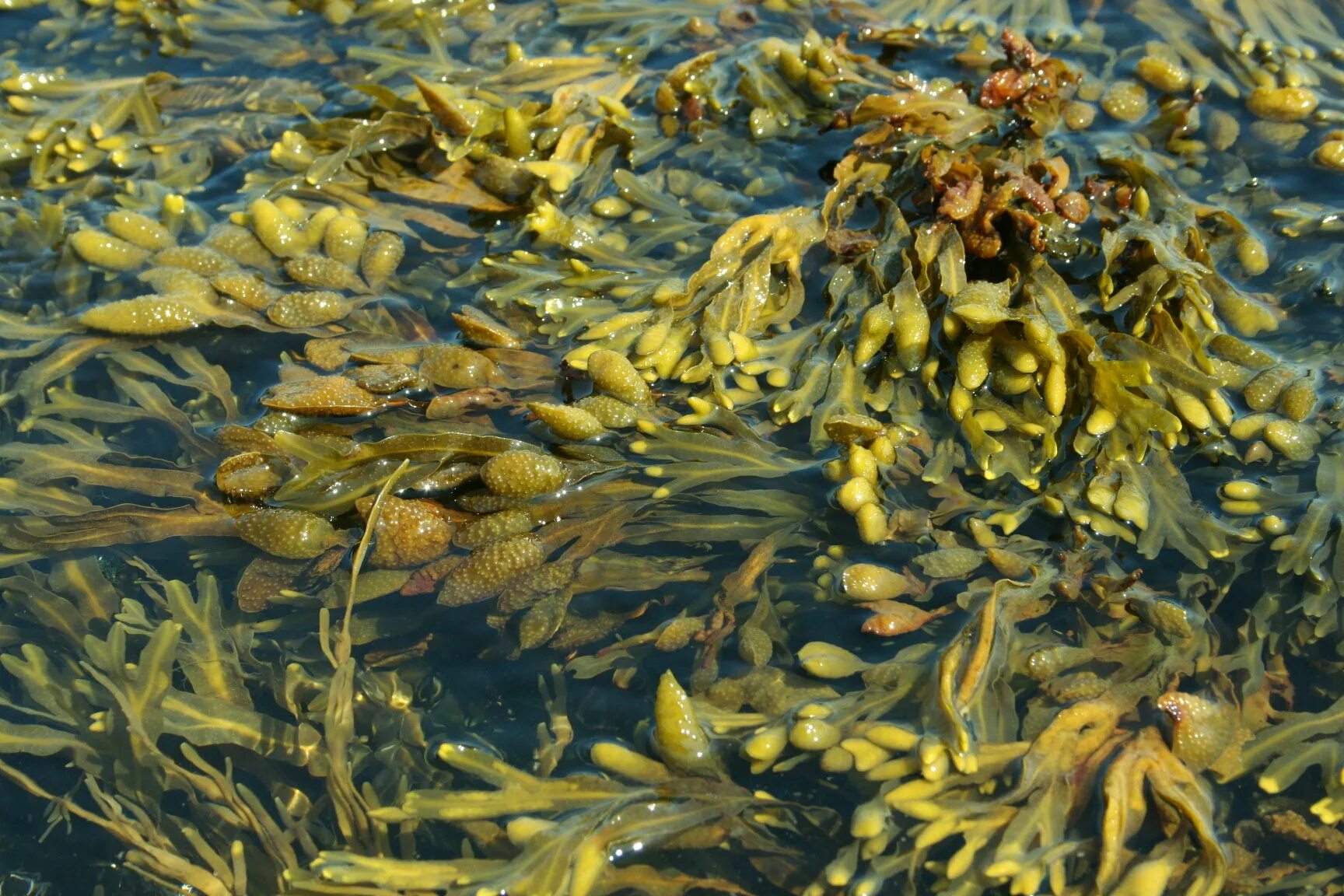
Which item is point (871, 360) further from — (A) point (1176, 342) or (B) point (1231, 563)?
(B) point (1231, 563)

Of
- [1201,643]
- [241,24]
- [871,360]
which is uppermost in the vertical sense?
[241,24]

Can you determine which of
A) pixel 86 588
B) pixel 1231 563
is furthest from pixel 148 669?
pixel 1231 563

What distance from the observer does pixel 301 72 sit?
142 inches

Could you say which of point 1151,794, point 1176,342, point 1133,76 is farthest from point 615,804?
point 1133,76

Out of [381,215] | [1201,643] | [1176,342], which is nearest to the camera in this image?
[1201,643]

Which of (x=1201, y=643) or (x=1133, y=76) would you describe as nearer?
(x=1201, y=643)

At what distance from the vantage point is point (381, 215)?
3.02 m

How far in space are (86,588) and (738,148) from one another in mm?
2032

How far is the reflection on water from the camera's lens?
1721 mm

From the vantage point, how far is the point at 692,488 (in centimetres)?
221

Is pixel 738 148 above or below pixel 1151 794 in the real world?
above

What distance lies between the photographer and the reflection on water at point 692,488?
5.65 ft

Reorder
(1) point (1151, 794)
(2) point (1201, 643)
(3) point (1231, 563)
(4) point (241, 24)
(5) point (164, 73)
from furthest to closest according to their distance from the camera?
(4) point (241, 24), (5) point (164, 73), (3) point (1231, 563), (2) point (1201, 643), (1) point (1151, 794)

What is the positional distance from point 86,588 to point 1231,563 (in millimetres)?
2138
